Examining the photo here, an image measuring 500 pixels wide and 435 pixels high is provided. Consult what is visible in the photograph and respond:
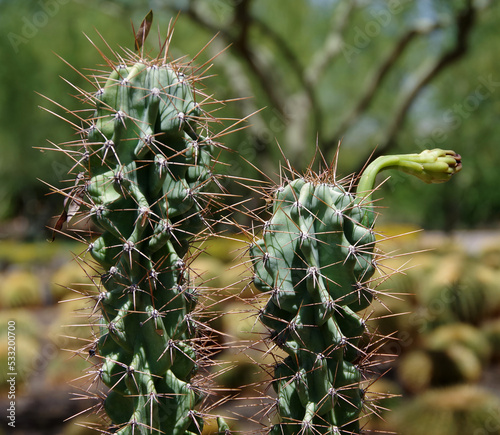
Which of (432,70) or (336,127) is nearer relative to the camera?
(432,70)

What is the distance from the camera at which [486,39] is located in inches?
632

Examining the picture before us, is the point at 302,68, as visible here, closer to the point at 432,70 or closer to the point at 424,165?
the point at 432,70

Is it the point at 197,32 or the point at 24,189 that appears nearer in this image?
the point at 197,32

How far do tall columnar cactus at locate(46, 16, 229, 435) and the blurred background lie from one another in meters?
0.46

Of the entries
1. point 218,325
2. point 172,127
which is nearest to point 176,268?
point 172,127

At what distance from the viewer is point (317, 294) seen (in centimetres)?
194

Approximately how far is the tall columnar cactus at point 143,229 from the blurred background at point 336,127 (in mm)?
455

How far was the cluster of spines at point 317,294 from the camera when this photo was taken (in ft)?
6.35

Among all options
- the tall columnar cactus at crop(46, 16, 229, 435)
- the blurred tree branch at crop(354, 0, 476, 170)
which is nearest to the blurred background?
the blurred tree branch at crop(354, 0, 476, 170)

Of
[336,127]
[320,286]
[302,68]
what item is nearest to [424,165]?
[320,286]

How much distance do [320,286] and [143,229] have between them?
2.00 ft

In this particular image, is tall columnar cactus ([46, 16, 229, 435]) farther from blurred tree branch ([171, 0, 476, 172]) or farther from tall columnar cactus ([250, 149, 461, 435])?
blurred tree branch ([171, 0, 476, 172])

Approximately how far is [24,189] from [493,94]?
22.9 metres

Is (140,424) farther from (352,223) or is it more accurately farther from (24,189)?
(24,189)
